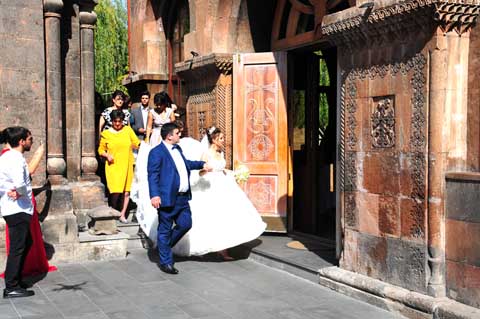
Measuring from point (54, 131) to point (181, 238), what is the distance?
2128 mm

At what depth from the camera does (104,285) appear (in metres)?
6.58

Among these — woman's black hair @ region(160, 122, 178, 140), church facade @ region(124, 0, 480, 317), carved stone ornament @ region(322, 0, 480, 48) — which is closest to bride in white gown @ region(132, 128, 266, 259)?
woman's black hair @ region(160, 122, 178, 140)

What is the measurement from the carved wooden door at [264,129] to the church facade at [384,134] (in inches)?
0.6

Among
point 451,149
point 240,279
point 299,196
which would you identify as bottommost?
point 240,279

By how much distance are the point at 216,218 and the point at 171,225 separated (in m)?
0.75

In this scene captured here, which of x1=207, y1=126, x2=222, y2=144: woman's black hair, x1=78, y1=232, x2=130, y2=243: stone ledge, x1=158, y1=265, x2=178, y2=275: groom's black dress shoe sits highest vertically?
x1=207, y1=126, x2=222, y2=144: woman's black hair

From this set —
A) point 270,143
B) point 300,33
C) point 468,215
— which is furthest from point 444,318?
point 300,33

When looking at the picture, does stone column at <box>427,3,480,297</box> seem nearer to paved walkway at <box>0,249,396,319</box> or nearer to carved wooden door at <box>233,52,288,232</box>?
paved walkway at <box>0,249,396,319</box>

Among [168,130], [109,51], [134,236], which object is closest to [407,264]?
[168,130]

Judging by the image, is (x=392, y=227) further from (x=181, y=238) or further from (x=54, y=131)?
(x=54, y=131)

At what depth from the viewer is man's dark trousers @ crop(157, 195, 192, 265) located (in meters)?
7.20

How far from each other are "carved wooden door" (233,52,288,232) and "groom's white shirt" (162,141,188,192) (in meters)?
2.05

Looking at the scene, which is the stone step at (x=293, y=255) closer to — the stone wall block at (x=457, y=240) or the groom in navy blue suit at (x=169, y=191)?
the groom in navy blue suit at (x=169, y=191)

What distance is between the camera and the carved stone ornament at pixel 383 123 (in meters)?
5.68
